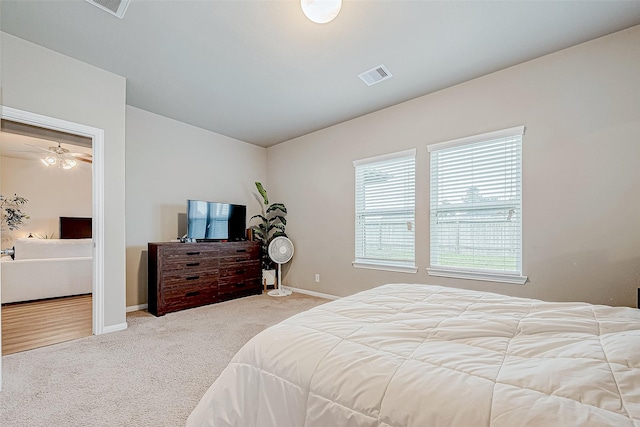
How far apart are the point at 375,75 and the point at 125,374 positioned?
3376 mm

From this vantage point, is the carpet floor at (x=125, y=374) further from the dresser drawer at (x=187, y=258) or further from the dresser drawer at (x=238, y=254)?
the dresser drawer at (x=238, y=254)

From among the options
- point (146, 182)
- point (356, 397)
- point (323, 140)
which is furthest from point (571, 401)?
point (146, 182)

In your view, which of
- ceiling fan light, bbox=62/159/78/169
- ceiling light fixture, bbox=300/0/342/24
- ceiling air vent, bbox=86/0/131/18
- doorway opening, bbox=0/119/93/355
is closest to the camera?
ceiling light fixture, bbox=300/0/342/24

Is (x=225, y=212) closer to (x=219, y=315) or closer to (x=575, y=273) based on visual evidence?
(x=219, y=315)

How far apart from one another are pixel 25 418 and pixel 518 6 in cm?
406

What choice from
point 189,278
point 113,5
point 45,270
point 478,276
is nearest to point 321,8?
point 113,5

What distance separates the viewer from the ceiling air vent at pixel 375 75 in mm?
2801

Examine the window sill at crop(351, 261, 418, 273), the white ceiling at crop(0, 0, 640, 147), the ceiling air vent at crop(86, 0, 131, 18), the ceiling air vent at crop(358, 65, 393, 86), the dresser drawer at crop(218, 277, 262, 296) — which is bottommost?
the dresser drawer at crop(218, 277, 262, 296)

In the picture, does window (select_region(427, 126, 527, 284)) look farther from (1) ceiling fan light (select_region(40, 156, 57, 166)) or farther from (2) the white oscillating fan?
(1) ceiling fan light (select_region(40, 156, 57, 166))

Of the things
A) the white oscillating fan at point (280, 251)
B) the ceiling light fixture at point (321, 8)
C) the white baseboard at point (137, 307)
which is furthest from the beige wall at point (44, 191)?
the ceiling light fixture at point (321, 8)

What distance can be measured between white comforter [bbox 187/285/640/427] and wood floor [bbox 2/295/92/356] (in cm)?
263

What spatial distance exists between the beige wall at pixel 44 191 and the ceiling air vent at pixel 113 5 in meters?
4.27

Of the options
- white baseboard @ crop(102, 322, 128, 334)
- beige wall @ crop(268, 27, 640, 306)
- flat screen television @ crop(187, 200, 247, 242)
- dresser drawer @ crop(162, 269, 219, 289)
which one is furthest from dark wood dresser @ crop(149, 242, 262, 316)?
beige wall @ crop(268, 27, 640, 306)

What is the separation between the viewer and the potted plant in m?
4.77
